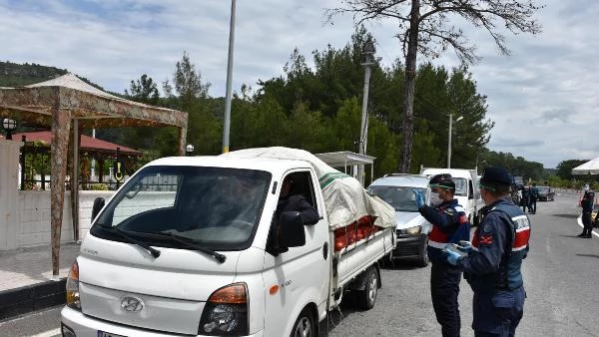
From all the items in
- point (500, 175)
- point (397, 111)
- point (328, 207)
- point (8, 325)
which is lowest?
point (8, 325)

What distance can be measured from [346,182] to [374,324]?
5.87 feet


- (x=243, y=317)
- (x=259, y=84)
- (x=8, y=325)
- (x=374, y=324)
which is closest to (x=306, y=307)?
(x=243, y=317)

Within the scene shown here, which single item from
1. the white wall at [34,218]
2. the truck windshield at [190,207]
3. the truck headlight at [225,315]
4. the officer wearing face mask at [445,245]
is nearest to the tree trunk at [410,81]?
the white wall at [34,218]

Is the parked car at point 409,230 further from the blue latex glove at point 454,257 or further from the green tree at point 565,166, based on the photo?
the green tree at point 565,166

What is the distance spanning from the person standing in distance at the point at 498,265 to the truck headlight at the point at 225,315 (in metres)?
1.49

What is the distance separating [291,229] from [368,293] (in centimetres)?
358

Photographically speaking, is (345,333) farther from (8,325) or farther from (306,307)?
(8,325)

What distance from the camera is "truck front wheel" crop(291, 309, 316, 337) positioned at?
4.12 meters

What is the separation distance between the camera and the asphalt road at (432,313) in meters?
6.05

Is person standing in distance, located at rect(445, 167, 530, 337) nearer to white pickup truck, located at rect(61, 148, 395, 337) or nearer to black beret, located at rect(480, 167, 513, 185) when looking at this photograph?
black beret, located at rect(480, 167, 513, 185)

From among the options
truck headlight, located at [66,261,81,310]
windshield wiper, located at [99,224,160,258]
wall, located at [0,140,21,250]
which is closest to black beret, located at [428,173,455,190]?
windshield wiper, located at [99,224,160,258]

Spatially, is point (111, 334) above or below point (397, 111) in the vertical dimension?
below

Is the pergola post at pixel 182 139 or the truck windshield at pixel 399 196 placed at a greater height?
the pergola post at pixel 182 139

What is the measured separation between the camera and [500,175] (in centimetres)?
377
